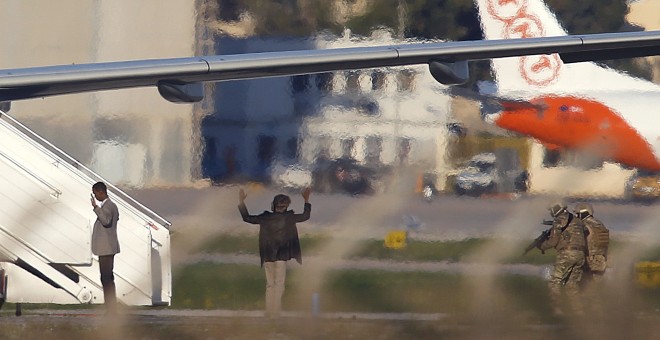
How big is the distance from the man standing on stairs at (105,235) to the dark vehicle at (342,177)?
3252mm

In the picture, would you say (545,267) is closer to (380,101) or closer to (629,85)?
(380,101)

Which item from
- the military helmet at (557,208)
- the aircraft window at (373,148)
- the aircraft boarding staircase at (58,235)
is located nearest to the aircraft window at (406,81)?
the aircraft window at (373,148)

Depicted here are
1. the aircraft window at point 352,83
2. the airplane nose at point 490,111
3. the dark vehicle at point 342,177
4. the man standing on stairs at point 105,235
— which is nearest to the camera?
the man standing on stairs at point 105,235

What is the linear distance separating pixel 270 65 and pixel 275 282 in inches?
250

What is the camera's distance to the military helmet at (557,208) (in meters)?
17.1

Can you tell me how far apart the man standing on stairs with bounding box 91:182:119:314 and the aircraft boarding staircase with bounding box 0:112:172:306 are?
34cm

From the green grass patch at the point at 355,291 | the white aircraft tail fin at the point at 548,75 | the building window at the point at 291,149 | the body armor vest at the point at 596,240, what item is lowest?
the green grass patch at the point at 355,291

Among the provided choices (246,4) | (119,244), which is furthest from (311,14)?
(119,244)

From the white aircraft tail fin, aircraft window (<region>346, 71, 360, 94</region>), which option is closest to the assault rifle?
the white aircraft tail fin

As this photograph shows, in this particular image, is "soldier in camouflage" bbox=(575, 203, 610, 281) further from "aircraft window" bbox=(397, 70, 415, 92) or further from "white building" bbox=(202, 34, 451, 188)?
"aircraft window" bbox=(397, 70, 415, 92)

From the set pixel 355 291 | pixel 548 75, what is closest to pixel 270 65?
pixel 355 291

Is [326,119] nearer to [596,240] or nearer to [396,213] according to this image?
[396,213]

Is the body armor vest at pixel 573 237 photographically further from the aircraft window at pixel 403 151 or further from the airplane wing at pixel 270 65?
the airplane wing at pixel 270 65

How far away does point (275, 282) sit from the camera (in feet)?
53.7
